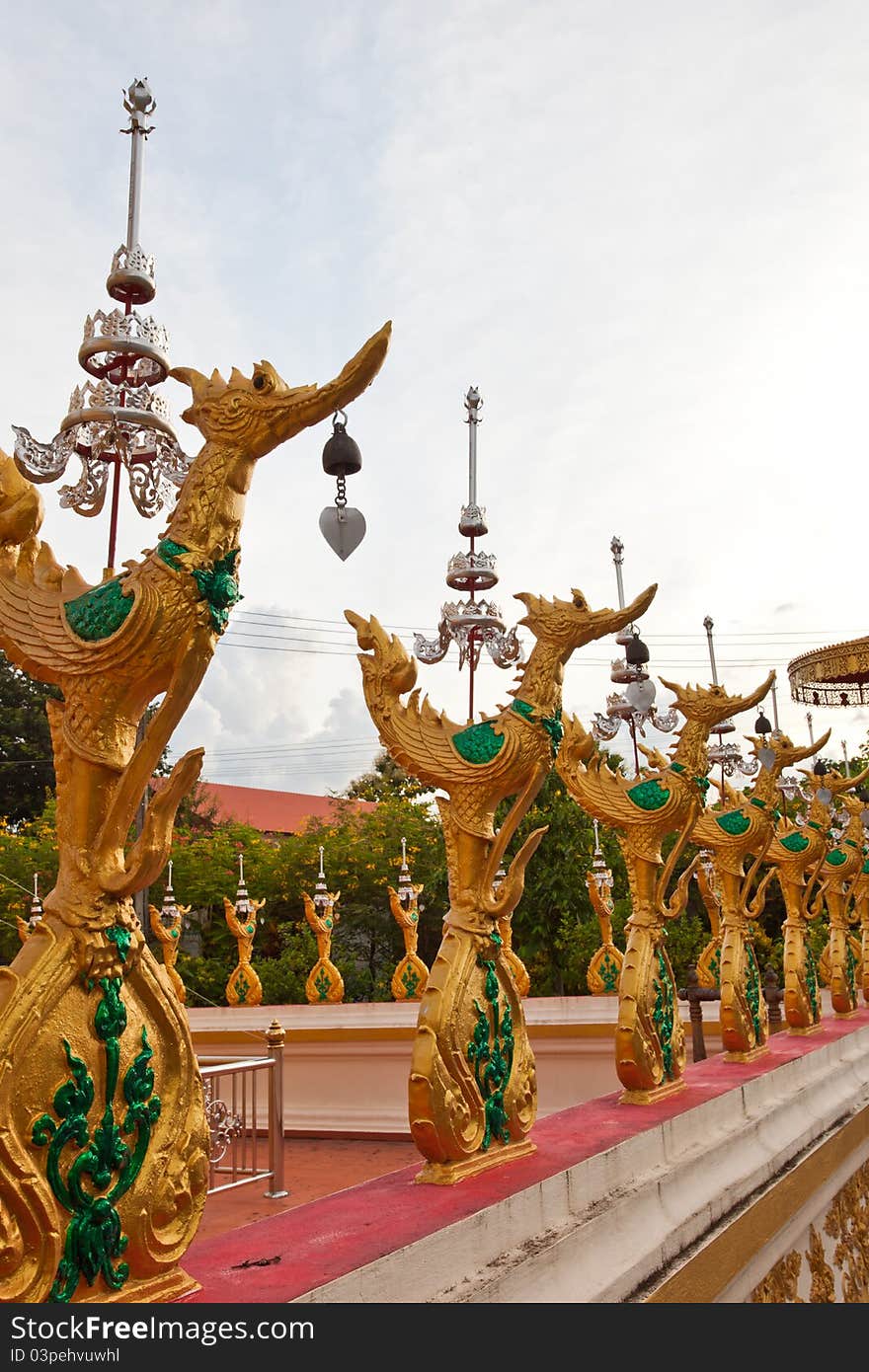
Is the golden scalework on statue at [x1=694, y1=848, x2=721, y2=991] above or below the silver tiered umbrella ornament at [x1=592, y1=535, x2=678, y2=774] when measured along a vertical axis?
below

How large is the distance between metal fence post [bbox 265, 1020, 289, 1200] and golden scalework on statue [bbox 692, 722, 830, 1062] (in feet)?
7.28

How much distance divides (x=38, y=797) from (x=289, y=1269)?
65.6 ft

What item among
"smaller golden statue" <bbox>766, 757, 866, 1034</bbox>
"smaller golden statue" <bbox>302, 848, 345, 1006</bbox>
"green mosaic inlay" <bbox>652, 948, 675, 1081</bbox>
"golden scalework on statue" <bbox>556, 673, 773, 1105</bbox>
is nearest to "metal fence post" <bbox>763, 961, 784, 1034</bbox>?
"smaller golden statue" <bbox>766, 757, 866, 1034</bbox>

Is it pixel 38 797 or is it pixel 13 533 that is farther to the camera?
pixel 38 797

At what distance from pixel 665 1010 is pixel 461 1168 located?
1.59m

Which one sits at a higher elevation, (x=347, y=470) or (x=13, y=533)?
(x=347, y=470)

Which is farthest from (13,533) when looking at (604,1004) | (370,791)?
(370,791)

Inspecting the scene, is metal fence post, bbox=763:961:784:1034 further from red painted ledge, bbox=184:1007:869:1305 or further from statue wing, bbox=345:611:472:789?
statue wing, bbox=345:611:472:789

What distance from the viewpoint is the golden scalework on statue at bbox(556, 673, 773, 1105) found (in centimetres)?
374
